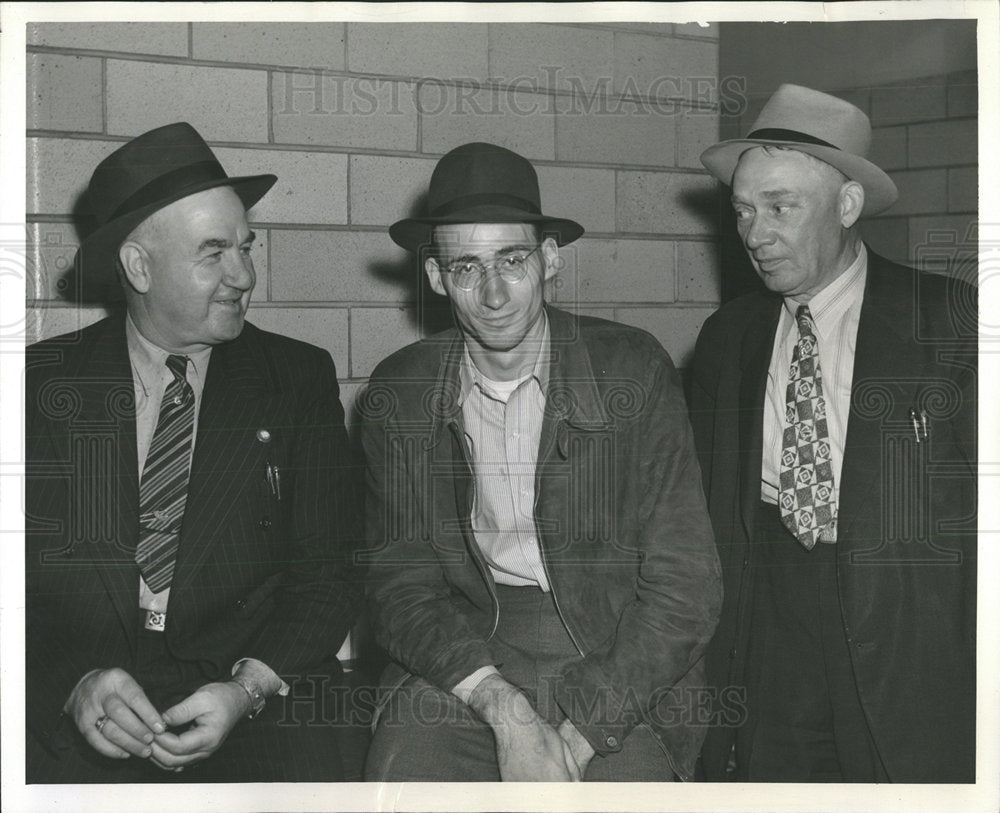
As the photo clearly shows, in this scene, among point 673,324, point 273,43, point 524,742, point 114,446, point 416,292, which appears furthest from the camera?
point 673,324

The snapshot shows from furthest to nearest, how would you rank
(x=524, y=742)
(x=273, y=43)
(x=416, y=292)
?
1. (x=416, y=292)
2. (x=273, y=43)
3. (x=524, y=742)

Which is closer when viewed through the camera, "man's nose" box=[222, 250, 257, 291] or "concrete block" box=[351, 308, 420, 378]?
"man's nose" box=[222, 250, 257, 291]

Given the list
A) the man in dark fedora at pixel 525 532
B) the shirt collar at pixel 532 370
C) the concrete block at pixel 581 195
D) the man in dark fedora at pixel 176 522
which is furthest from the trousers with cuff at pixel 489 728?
the concrete block at pixel 581 195

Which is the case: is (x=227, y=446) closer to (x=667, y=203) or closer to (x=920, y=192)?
(x=667, y=203)

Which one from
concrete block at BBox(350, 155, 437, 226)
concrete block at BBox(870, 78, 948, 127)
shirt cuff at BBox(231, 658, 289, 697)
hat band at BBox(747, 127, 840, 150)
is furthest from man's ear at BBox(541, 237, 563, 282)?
shirt cuff at BBox(231, 658, 289, 697)

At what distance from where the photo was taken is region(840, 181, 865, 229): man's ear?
1.98m

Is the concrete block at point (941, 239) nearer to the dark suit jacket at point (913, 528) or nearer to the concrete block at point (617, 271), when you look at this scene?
the dark suit jacket at point (913, 528)

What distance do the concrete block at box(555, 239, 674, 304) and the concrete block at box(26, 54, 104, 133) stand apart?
0.96 metres

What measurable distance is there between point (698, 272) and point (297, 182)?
89cm

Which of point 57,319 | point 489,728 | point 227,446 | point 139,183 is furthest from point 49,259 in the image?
point 489,728

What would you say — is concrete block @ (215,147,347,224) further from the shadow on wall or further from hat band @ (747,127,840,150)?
hat band @ (747,127,840,150)

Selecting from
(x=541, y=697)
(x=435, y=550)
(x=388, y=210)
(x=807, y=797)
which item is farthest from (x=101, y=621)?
(x=807, y=797)

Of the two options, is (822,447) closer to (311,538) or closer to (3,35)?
(311,538)

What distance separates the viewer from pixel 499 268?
190 centimetres
